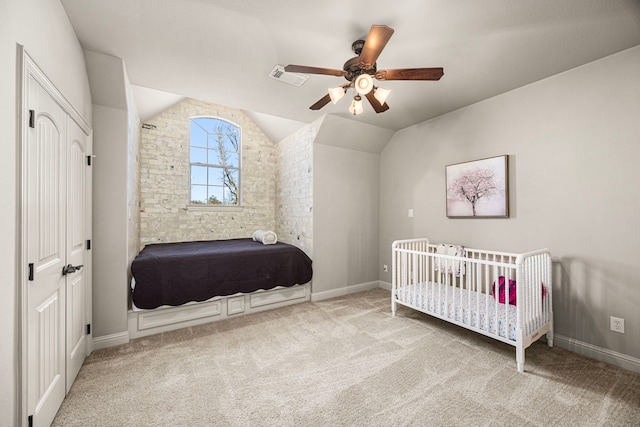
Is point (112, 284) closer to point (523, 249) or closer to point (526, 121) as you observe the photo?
point (523, 249)

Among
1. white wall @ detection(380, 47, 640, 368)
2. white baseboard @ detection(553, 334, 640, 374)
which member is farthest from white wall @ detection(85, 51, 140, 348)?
white baseboard @ detection(553, 334, 640, 374)

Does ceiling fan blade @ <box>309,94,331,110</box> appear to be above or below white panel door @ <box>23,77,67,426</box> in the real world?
above

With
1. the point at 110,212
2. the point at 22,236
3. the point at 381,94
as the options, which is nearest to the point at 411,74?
the point at 381,94

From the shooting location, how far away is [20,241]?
1155 mm

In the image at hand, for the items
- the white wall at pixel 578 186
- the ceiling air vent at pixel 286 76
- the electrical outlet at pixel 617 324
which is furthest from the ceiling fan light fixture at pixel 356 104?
the electrical outlet at pixel 617 324

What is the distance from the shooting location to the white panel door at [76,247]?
175cm

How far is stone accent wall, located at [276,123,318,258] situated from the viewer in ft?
12.2

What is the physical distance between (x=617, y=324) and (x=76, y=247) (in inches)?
169

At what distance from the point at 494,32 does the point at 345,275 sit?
10.5 feet

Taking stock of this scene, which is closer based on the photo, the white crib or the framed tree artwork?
the white crib

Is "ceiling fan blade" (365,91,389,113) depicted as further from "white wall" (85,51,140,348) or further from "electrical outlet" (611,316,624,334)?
"electrical outlet" (611,316,624,334)

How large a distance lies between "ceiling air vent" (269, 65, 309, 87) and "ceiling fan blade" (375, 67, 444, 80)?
0.94m

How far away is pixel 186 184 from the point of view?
411 cm

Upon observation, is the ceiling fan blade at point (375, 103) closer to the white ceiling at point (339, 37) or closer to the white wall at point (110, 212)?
the white ceiling at point (339, 37)
